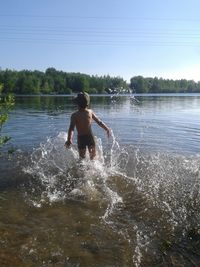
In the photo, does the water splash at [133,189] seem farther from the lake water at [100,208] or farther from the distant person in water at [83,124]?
the distant person in water at [83,124]

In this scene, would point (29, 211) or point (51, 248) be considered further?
point (29, 211)

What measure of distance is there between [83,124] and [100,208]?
346cm

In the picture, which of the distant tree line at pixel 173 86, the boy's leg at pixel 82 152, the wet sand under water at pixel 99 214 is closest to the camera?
the wet sand under water at pixel 99 214

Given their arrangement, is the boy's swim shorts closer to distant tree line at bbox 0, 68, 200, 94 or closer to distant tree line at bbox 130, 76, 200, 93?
distant tree line at bbox 0, 68, 200, 94

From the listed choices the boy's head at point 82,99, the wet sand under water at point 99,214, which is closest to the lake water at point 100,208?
the wet sand under water at point 99,214

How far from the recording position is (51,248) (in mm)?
6164

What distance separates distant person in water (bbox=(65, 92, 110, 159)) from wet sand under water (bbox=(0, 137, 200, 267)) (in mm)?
650

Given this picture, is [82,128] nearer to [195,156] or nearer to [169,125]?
[195,156]

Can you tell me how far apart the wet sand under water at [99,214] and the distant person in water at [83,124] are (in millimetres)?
650

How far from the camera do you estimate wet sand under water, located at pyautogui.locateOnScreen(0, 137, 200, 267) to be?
5.98m

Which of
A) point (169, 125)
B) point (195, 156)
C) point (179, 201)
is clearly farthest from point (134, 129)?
point (179, 201)

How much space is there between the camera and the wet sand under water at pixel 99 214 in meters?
5.98

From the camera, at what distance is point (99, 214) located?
25.3 feet

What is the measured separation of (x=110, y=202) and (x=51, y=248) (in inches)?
99.2
